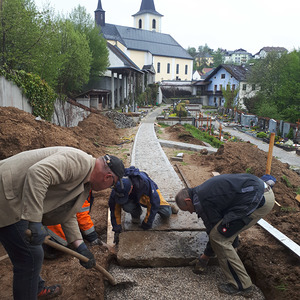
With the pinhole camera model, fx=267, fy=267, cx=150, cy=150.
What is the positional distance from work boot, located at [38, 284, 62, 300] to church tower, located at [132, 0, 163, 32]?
6626 centimetres

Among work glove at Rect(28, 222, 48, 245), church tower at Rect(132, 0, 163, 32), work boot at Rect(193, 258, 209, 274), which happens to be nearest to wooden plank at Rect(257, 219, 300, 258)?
work boot at Rect(193, 258, 209, 274)

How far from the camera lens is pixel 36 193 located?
2090mm

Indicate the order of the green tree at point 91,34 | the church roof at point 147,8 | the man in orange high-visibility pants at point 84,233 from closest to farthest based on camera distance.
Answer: the man in orange high-visibility pants at point 84,233
the green tree at point 91,34
the church roof at point 147,8

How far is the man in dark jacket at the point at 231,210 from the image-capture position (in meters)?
3.01

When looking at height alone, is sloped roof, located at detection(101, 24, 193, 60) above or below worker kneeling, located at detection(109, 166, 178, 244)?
above

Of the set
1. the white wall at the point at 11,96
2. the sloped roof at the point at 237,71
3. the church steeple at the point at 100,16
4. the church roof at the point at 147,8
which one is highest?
→ the church roof at the point at 147,8

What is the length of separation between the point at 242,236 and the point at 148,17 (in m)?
66.1

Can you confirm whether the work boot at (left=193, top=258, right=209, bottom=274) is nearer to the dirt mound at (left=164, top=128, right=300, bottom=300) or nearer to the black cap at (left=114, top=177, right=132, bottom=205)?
the dirt mound at (left=164, top=128, right=300, bottom=300)

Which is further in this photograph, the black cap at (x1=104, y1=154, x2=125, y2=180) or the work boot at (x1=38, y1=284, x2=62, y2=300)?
the work boot at (x1=38, y1=284, x2=62, y2=300)

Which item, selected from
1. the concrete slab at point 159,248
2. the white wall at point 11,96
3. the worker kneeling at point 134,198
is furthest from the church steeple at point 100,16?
the concrete slab at point 159,248

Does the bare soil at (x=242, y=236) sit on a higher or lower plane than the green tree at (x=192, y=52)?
lower

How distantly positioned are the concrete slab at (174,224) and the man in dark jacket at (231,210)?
1007 millimetres

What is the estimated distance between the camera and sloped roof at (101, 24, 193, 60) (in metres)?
50.0

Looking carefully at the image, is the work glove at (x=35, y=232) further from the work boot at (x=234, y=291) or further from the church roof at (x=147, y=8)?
the church roof at (x=147, y=8)
